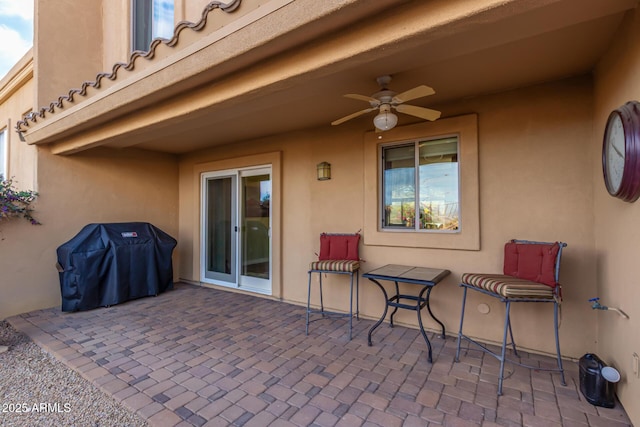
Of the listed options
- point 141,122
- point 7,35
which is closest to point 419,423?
point 141,122

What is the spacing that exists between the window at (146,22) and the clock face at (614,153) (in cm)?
566

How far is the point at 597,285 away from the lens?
2596 millimetres

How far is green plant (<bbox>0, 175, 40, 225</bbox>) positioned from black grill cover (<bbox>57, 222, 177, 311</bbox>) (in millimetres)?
628

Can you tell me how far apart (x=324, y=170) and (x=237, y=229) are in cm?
201

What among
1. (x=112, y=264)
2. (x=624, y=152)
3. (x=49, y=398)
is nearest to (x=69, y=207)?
(x=112, y=264)

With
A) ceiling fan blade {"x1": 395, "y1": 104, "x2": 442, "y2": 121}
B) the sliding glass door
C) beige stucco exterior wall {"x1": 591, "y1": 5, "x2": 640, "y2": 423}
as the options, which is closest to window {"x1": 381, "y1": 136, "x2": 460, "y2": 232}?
ceiling fan blade {"x1": 395, "y1": 104, "x2": 442, "y2": 121}

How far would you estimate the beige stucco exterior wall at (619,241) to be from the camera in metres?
1.83

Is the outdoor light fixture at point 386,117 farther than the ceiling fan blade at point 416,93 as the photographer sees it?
Yes

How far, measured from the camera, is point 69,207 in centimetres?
462

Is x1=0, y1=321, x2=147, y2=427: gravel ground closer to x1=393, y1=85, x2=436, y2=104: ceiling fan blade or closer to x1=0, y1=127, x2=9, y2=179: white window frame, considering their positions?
x1=393, y1=85, x2=436, y2=104: ceiling fan blade

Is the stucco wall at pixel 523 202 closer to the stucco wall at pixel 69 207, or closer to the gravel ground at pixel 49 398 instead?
the gravel ground at pixel 49 398

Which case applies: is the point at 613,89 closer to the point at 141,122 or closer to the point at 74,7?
the point at 141,122

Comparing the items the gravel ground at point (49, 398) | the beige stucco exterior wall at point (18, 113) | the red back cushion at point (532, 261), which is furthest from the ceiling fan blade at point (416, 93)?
the beige stucco exterior wall at point (18, 113)

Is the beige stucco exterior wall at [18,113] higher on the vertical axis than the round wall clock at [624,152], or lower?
higher
